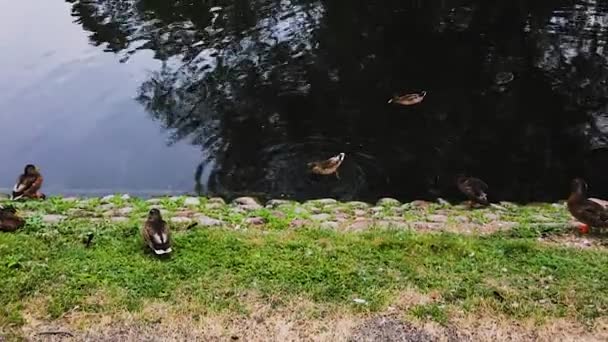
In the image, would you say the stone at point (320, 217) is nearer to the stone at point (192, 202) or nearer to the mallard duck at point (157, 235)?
the stone at point (192, 202)

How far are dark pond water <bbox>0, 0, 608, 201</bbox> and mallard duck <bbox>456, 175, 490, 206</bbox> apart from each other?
79 centimetres

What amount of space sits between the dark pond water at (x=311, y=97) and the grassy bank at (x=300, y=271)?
3.68 m

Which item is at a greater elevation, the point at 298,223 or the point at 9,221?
the point at 9,221

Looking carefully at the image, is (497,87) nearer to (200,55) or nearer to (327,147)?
(327,147)

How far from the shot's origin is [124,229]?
23.8ft

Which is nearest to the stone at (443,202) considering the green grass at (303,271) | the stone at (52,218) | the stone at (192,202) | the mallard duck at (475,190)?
the mallard duck at (475,190)

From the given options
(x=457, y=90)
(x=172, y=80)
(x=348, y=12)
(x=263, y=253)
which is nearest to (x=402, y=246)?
(x=263, y=253)

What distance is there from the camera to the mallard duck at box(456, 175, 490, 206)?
32.8 feet

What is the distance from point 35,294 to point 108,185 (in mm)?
5656

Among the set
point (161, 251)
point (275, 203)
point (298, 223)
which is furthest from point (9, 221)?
point (275, 203)

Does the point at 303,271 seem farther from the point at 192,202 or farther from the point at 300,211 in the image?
the point at 192,202

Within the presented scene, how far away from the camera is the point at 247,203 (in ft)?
31.4

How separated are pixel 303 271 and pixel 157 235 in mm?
1340

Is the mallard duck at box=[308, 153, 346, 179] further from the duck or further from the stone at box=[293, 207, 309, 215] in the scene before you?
the duck
